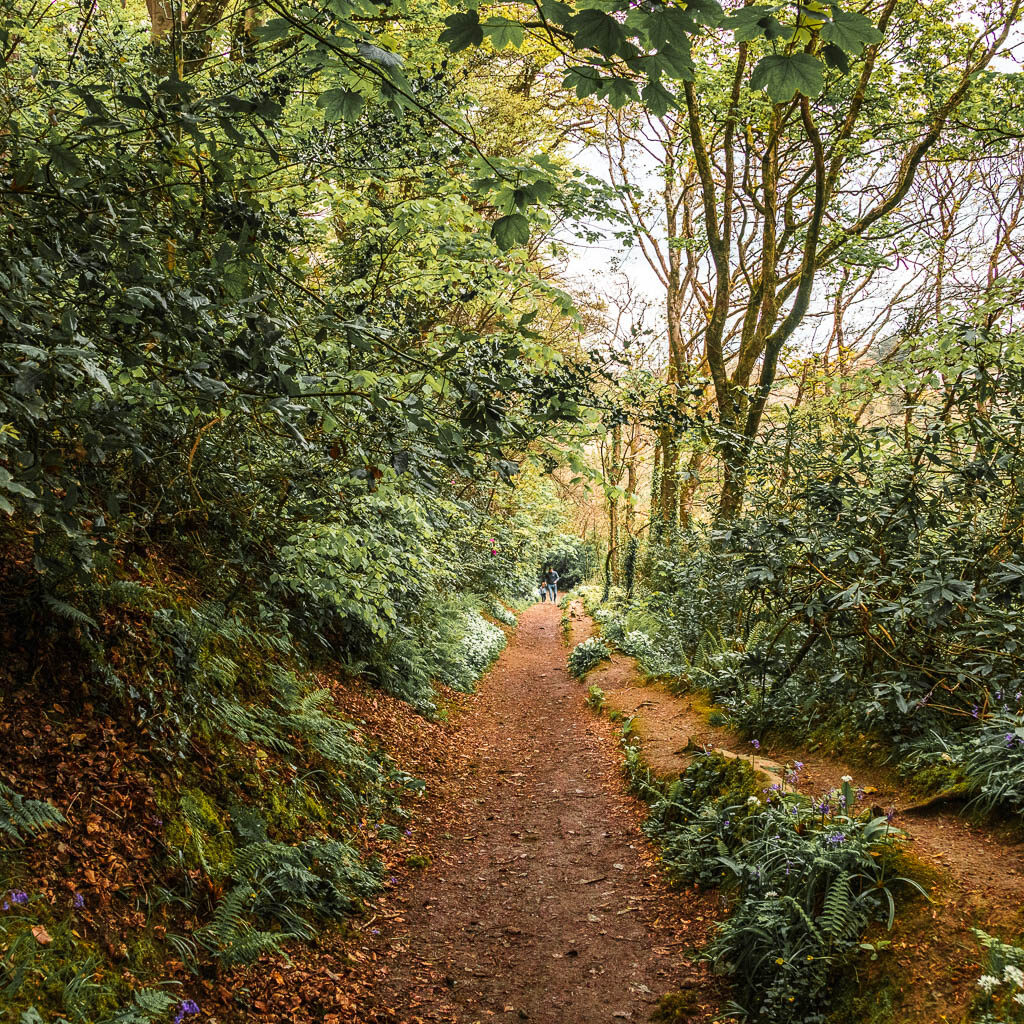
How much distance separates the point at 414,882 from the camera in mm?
4965

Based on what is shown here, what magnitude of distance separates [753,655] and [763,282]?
564cm

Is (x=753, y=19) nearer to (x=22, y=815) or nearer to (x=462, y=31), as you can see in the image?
(x=462, y=31)

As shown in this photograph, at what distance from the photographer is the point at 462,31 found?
1.93 m

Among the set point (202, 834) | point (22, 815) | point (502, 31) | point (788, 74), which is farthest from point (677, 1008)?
point (502, 31)

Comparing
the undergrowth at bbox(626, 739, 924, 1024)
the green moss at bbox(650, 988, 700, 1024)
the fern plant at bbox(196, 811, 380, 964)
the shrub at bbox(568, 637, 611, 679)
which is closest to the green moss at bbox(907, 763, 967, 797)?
the undergrowth at bbox(626, 739, 924, 1024)

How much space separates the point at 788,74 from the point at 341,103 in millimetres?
1574

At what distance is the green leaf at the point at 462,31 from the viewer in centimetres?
190

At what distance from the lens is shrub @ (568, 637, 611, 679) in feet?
43.4

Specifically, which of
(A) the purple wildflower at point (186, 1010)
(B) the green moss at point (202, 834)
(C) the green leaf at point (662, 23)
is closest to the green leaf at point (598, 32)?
(C) the green leaf at point (662, 23)

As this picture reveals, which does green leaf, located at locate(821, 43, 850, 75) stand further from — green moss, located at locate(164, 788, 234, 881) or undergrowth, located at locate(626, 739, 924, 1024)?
green moss, located at locate(164, 788, 234, 881)

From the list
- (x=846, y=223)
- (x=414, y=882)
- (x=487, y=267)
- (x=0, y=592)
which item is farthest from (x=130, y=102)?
(x=846, y=223)

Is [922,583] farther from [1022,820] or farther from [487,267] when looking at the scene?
[487,267]

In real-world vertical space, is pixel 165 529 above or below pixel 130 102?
below

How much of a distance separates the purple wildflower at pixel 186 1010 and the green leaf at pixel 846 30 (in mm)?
4072
